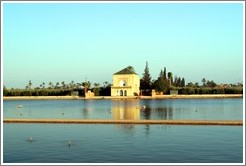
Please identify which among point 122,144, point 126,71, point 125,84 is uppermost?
point 126,71

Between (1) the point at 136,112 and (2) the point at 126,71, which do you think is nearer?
(1) the point at 136,112

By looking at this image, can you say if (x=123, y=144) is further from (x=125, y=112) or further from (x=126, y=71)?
(x=126, y=71)

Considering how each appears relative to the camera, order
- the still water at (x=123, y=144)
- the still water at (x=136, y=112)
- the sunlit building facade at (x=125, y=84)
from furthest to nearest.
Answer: the sunlit building facade at (x=125, y=84) → the still water at (x=136, y=112) → the still water at (x=123, y=144)

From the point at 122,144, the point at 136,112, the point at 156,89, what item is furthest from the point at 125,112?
the point at 156,89

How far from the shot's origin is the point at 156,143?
45.7 ft

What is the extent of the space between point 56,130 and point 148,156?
673cm

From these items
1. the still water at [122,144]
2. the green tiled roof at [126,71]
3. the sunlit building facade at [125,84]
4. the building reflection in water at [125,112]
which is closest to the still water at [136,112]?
the building reflection in water at [125,112]

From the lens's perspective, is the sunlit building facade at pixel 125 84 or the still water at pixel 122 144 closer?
the still water at pixel 122 144

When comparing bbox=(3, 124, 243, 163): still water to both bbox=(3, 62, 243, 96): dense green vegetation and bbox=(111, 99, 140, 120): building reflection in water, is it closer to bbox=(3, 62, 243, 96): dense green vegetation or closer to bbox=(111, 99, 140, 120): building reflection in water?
bbox=(111, 99, 140, 120): building reflection in water

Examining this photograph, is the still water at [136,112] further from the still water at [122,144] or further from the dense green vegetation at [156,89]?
the dense green vegetation at [156,89]

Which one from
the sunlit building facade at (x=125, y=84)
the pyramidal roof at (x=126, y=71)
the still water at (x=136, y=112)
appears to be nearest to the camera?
the still water at (x=136, y=112)

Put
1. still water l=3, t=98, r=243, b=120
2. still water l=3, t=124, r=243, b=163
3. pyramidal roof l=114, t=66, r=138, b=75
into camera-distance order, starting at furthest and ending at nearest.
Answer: pyramidal roof l=114, t=66, r=138, b=75, still water l=3, t=98, r=243, b=120, still water l=3, t=124, r=243, b=163

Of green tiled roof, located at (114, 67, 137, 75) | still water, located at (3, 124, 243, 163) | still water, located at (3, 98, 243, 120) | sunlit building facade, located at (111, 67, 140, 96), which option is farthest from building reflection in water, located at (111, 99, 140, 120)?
green tiled roof, located at (114, 67, 137, 75)

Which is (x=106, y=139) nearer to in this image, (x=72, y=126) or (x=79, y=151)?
(x=79, y=151)
